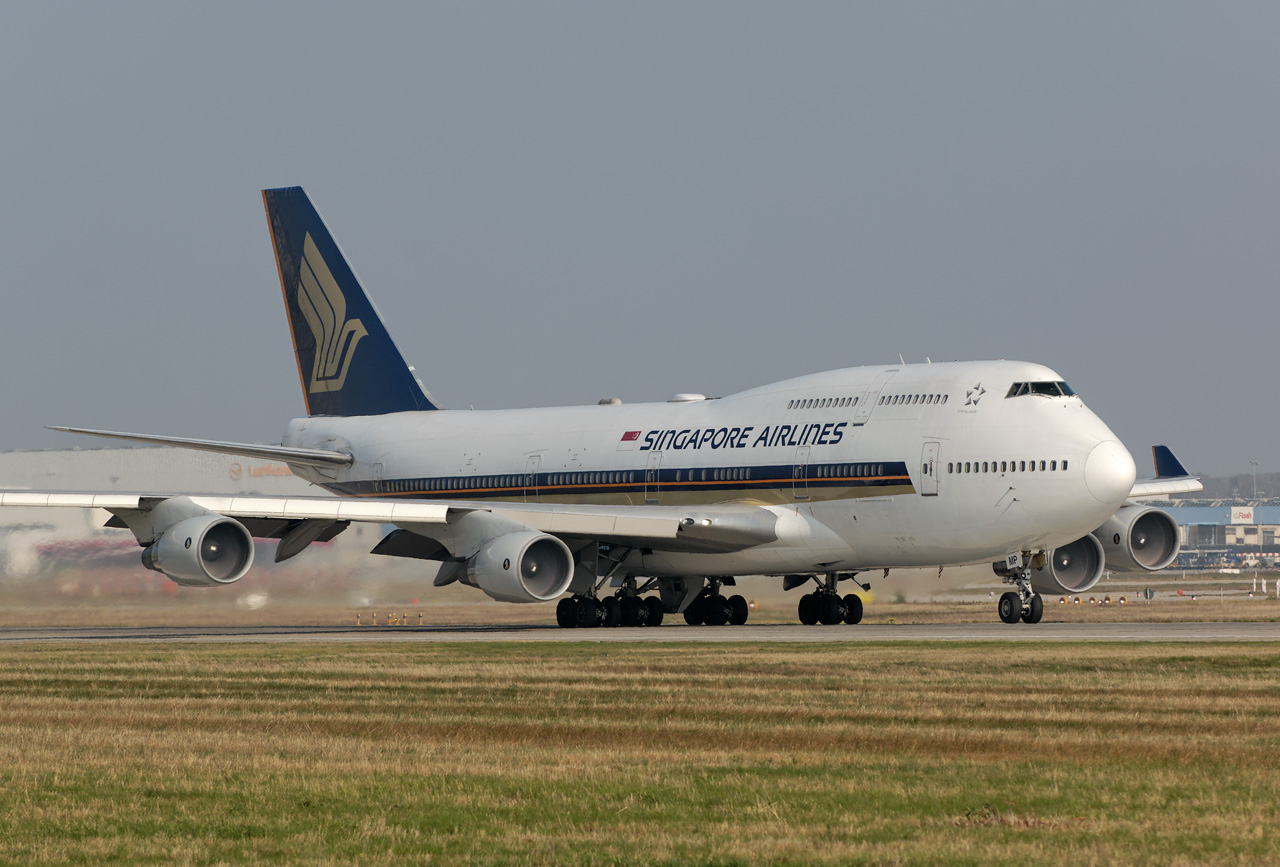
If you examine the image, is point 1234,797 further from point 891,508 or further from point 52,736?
point 891,508

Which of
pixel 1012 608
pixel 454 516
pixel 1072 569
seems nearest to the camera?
pixel 1012 608

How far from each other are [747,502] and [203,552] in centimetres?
1113

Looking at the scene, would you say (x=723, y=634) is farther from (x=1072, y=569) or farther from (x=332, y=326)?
(x=332, y=326)

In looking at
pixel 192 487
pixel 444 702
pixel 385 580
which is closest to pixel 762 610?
pixel 385 580

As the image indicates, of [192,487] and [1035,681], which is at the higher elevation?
[192,487]

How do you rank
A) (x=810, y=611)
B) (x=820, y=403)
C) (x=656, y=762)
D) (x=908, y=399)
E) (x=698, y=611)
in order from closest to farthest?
(x=656, y=762), (x=908, y=399), (x=820, y=403), (x=810, y=611), (x=698, y=611)

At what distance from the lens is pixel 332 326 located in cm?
4694

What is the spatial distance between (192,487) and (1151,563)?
3295 cm

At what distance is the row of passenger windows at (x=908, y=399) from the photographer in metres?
33.4

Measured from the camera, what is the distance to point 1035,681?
1973cm

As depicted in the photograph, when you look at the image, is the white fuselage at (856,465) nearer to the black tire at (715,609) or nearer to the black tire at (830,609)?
the black tire at (830,609)

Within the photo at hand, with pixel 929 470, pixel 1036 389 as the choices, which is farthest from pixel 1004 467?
pixel 1036 389

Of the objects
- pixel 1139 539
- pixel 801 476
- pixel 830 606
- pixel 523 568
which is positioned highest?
pixel 801 476

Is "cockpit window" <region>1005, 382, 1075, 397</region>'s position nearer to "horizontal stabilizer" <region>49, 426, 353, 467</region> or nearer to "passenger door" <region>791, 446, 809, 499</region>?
"passenger door" <region>791, 446, 809, 499</region>
